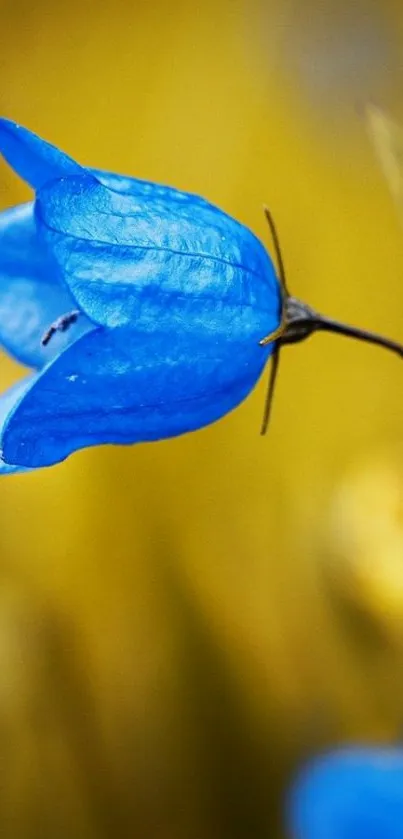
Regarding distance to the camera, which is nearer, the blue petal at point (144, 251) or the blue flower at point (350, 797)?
the blue petal at point (144, 251)

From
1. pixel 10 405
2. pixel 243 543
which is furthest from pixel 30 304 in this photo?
pixel 243 543

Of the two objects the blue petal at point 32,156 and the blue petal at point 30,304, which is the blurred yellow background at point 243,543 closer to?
the blue petal at point 30,304

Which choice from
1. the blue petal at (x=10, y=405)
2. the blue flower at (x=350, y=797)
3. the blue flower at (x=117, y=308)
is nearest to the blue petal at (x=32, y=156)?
the blue flower at (x=117, y=308)

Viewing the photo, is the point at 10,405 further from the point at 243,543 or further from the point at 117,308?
the point at 243,543

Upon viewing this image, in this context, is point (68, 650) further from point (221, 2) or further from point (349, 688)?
point (221, 2)

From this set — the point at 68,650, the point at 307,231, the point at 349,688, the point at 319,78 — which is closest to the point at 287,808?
the point at 349,688

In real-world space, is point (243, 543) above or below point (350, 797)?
above

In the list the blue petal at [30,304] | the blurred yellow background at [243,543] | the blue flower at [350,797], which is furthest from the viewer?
the blurred yellow background at [243,543]

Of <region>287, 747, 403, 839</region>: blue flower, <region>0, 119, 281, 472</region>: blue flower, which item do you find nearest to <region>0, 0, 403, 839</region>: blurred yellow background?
<region>287, 747, 403, 839</region>: blue flower


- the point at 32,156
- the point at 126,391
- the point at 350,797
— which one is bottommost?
the point at 350,797
